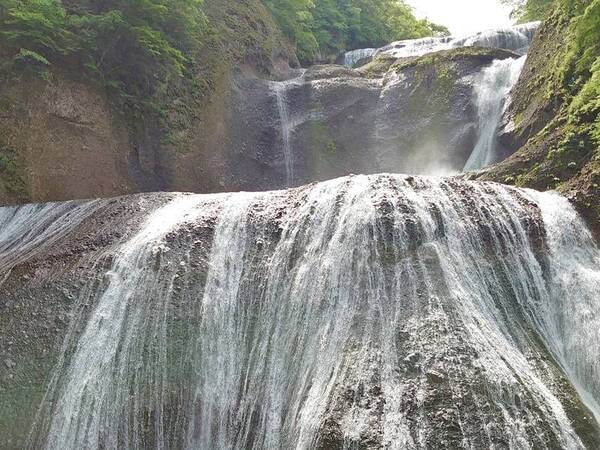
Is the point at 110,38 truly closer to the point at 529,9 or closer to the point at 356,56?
the point at 356,56

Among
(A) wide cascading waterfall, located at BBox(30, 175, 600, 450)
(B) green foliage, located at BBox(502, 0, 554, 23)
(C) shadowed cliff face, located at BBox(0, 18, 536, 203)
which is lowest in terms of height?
(A) wide cascading waterfall, located at BBox(30, 175, 600, 450)

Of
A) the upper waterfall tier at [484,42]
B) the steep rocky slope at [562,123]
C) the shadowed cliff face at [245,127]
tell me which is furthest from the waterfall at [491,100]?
the upper waterfall tier at [484,42]

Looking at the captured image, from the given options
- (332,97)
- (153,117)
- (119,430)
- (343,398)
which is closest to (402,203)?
(343,398)

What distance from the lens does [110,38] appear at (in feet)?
39.4

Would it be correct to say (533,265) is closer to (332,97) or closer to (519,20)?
(332,97)

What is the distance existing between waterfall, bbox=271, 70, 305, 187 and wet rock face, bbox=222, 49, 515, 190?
0.03 metres

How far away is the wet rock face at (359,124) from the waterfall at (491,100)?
0.27m

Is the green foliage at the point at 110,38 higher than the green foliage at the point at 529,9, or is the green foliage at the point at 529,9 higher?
the green foliage at the point at 529,9

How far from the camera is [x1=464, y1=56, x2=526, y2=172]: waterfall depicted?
1281 centimetres

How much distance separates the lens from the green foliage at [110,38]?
10852 mm

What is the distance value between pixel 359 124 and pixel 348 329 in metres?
10.8

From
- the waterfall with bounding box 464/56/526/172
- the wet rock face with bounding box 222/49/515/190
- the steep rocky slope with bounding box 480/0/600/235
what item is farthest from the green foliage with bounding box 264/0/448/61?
the steep rocky slope with bounding box 480/0/600/235

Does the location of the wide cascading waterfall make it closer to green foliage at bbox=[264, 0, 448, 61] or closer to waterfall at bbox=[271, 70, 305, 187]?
waterfall at bbox=[271, 70, 305, 187]

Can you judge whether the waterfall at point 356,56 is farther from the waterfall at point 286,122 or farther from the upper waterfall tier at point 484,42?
the waterfall at point 286,122
